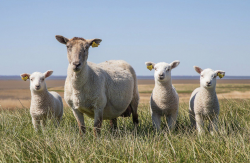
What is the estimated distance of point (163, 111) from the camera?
18.4 ft

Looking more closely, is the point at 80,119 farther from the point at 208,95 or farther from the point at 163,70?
the point at 208,95

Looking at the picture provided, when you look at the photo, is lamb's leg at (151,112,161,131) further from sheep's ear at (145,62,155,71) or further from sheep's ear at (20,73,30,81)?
sheep's ear at (20,73,30,81)

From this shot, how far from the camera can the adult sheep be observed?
4711mm

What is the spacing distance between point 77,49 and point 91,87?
84 cm

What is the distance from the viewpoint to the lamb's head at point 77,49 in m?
4.52

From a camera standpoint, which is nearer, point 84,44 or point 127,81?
point 84,44

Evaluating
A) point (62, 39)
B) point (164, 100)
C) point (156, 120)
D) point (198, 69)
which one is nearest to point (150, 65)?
point (164, 100)

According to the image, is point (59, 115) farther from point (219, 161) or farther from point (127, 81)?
point (219, 161)

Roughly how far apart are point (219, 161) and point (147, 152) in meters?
0.99

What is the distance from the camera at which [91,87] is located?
505cm

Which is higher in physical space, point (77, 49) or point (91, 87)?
point (77, 49)

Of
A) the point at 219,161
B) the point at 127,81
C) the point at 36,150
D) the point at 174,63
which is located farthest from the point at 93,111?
the point at 219,161

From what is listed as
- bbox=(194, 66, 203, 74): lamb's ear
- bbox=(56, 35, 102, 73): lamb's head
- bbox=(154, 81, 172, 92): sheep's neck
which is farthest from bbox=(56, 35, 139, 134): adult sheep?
bbox=(194, 66, 203, 74): lamb's ear

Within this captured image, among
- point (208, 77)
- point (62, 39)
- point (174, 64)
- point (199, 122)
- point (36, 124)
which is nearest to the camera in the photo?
point (62, 39)
